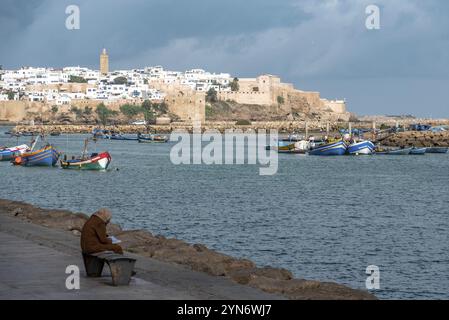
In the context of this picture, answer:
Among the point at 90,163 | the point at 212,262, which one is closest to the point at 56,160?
the point at 90,163

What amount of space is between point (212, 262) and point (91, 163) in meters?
37.1

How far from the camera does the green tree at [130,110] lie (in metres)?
166

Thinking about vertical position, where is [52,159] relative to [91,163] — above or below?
A: above

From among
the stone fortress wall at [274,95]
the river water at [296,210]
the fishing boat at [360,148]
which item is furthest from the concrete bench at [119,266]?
the stone fortress wall at [274,95]

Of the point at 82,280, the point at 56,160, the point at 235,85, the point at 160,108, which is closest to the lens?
the point at 82,280

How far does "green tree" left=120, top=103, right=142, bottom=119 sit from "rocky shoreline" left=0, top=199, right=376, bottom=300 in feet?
477

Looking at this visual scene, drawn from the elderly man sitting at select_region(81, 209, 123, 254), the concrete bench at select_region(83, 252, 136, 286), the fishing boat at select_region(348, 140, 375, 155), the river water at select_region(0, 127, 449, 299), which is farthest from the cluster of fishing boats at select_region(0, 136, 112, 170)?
the concrete bench at select_region(83, 252, 136, 286)

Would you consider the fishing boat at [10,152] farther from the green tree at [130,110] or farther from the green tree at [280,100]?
the green tree at [280,100]

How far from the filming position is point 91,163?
164 feet

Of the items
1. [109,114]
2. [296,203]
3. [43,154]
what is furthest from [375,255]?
[109,114]

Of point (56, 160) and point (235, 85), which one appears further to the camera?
point (235, 85)

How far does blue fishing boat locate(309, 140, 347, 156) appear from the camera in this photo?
70875 mm

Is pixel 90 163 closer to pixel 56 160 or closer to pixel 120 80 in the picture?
pixel 56 160

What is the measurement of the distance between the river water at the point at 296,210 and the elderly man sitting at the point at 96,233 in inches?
212
